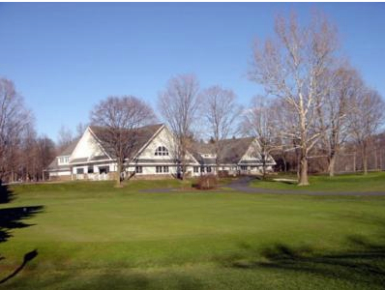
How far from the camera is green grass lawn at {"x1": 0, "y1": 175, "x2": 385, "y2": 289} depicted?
1000 centimetres

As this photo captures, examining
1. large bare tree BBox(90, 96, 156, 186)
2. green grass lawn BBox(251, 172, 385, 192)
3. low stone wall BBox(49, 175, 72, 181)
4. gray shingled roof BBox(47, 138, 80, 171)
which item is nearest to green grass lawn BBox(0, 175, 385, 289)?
green grass lawn BBox(251, 172, 385, 192)

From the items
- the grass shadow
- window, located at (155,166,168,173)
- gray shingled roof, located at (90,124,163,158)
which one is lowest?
the grass shadow

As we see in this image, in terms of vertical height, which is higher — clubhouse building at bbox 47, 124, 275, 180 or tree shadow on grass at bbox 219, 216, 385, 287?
clubhouse building at bbox 47, 124, 275, 180

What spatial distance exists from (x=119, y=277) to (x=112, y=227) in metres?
8.77

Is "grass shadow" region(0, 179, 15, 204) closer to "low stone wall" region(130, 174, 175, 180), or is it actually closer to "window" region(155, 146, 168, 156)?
"low stone wall" region(130, 174, 175, 180)

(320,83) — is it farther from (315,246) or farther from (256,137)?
(256,137)

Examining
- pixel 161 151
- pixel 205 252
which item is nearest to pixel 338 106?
pixel 161 151

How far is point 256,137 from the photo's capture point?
10238cm

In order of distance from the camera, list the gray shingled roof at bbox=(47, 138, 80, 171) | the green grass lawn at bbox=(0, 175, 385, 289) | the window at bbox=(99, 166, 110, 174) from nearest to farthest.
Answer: the green grass lawn at bbox=(0, 175, 385, 289) < the window at bbox=(99, 166, 110, 174) < the gray shingled roof at bbox=(47, 138, 80, 171)

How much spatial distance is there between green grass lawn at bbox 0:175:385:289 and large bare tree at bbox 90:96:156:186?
162ft

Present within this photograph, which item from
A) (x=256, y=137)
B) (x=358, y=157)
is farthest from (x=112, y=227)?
(x=358, y=157)

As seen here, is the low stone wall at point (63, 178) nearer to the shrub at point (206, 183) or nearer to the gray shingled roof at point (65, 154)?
the gray shingled roof at point (65, 154)

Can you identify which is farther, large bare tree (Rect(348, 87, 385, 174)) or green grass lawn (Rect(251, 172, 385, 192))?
large bare tree (Rect(348, 87, 385, 174))

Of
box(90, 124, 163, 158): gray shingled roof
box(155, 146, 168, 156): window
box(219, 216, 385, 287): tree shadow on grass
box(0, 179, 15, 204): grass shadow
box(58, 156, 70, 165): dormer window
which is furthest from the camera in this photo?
box(58, 156, 70, 165): dormer window
